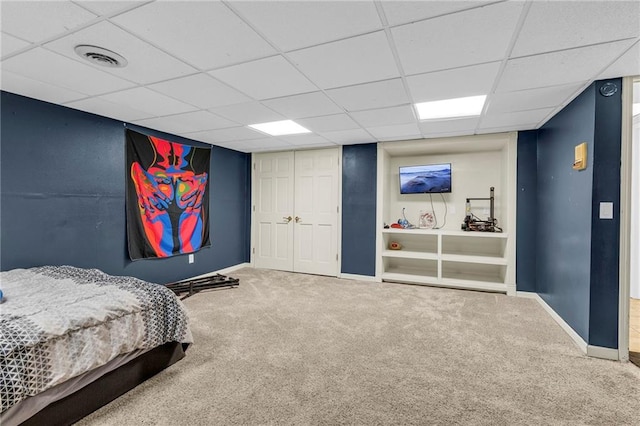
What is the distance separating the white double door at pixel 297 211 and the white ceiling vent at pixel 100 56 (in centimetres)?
335

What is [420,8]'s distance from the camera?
1525 millimetres

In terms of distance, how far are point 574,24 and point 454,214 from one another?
3.50 meters

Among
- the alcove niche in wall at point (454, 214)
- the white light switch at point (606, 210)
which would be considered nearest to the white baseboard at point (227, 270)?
the alcove niche in wall at point (454, 214)

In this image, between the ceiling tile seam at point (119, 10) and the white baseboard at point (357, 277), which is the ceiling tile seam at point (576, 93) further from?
the white baseboard at point (357, 277)

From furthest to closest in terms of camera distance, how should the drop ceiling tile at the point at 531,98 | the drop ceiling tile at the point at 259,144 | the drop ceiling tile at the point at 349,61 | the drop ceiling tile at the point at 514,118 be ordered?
the drop ceiling tile at the point at 259,144 < the drop ceiling tile at the point at 514,118 < the drop ceiling tile at the point at 531,98 < the drop ceiling tile at the point at 349,61

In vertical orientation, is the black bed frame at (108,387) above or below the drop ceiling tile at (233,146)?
below

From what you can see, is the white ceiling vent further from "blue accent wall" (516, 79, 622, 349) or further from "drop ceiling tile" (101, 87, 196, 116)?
"blue accent wall" (516, 79, 622, 349)

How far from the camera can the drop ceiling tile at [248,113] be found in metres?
3.03

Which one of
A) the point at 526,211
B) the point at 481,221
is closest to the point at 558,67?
the point at 526,211

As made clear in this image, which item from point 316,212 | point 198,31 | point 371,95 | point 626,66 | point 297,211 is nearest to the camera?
point 198,31

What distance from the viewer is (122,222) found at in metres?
3.63

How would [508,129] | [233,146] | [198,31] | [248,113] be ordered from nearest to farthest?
1. [198,31]
2. [248,113]
3. [508,129]
4. [233,146]

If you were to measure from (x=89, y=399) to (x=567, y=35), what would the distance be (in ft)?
11.1

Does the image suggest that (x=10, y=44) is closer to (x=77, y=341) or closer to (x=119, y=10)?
(x=119, y=10)
